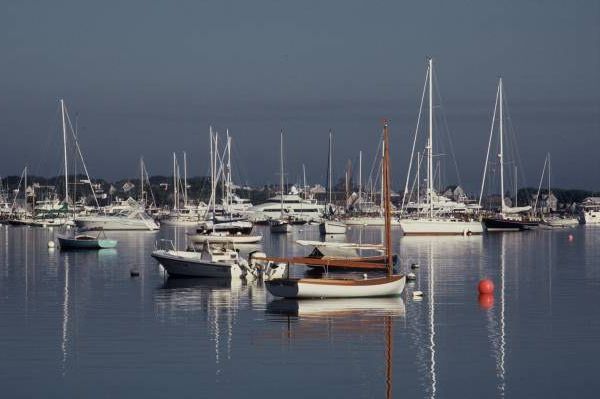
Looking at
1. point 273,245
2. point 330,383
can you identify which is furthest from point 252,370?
point 273,245

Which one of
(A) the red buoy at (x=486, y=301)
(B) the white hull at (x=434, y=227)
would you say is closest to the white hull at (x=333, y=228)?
(B) the white hull at (x=434, y=227)

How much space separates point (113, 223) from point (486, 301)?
78868mm

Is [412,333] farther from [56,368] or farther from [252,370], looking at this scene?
[56,368]

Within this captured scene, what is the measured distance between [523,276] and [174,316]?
2268cm

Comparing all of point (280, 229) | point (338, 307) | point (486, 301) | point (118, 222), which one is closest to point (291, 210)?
point (280, 229)

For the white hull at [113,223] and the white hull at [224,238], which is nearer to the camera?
the white hull at [224,238]

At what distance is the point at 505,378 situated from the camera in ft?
82.0

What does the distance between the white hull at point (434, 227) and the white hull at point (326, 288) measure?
59.5 meters

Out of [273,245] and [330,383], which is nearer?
[330,383]

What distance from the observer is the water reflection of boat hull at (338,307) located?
35219 mm

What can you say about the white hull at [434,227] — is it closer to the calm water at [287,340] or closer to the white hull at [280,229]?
the white hull at [280,229]

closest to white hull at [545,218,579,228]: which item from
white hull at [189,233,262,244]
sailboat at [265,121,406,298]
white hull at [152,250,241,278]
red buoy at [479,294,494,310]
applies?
white hull at [189,233,262,244]

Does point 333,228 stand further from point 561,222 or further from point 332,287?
point 332,287

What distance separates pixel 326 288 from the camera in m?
38.1
